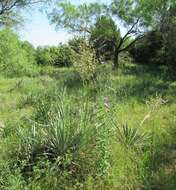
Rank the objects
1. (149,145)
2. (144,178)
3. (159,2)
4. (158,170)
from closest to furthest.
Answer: (144,178) < (158,170) < (149,145) < (159,2)

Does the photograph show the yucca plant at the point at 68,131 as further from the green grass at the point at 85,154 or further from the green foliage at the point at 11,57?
the green foliage at the point at 11,57

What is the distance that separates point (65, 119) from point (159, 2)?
55.2ft

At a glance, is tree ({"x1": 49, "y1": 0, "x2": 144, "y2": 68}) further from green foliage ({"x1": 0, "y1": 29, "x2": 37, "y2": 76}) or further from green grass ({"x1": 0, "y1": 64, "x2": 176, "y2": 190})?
green grass ({"x1": 0, "y1": 64, "x2": 176, "y2": 190})

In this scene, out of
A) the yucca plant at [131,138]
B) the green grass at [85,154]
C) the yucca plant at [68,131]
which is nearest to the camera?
the green grass at [85,154]

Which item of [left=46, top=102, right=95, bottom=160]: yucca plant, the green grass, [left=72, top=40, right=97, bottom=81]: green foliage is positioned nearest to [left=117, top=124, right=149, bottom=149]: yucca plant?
the green grass

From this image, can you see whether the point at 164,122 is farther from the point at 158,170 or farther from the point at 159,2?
the point at 159,2

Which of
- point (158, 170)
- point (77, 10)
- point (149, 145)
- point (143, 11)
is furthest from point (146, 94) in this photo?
point (77, 10)

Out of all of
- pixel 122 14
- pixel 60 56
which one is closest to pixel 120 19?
pixel 122 14

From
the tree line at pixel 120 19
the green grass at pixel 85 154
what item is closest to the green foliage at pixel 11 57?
the tree line at pixel 120 19

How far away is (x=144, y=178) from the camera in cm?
478

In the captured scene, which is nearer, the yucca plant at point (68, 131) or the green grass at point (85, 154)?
the green grass at point (85, 154)

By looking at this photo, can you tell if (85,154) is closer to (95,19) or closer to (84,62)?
(84,62)

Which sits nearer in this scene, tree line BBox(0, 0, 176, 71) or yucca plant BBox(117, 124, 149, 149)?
yucca plant BBox(117, 124, 149, 149)

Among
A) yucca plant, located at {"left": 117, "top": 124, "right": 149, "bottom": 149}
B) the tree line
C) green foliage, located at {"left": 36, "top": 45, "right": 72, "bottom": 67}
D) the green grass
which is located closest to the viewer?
the green grass
